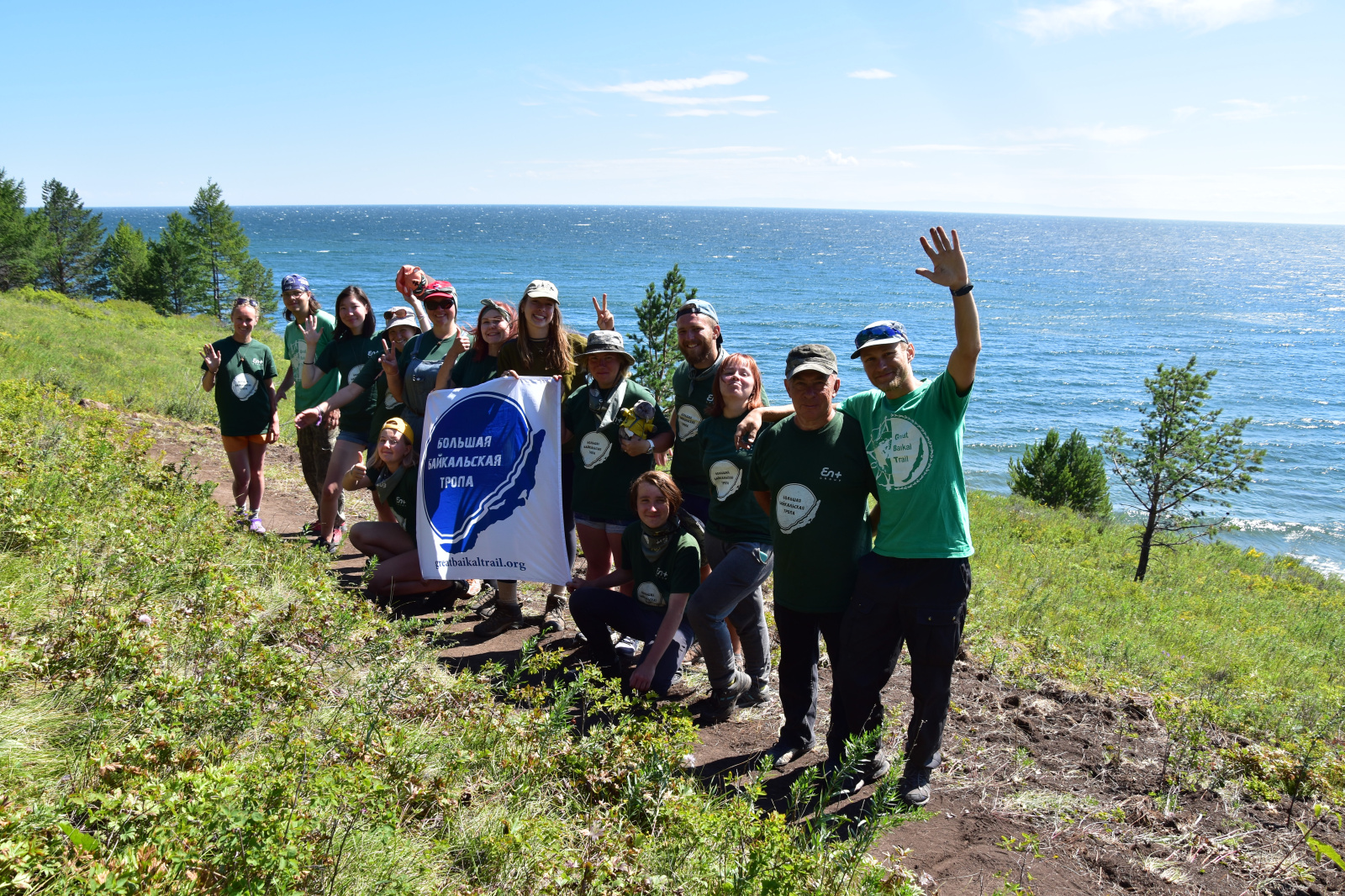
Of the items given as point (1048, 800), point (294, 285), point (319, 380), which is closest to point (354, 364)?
point (319, 380)

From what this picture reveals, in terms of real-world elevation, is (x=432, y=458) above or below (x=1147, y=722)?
above

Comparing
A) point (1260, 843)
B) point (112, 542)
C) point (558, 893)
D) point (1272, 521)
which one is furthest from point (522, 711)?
point (1272, 521)

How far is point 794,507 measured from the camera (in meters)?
4.31

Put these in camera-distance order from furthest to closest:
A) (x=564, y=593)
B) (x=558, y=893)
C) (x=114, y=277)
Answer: (x=114, y=277) < (x=564, y=593) < (x=558, y=893)

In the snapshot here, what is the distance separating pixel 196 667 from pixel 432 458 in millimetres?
2446

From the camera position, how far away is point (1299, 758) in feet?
15.7

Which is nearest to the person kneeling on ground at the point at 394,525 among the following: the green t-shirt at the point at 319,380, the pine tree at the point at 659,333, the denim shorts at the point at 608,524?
the green t-shirt at the point at 319,380

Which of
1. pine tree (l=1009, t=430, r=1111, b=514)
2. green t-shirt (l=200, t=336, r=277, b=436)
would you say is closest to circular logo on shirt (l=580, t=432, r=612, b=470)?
green t-shirt (l=200, t=336, r=277, b=436)

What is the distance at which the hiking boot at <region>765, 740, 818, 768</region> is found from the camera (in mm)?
4570

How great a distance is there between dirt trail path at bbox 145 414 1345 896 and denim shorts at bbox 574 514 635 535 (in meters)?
0.97

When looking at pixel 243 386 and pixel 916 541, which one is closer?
pixel 916 541

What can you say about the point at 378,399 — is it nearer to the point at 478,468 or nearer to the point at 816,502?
the point at 478,468

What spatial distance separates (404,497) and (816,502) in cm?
358

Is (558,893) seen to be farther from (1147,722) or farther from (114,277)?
(114,277)
